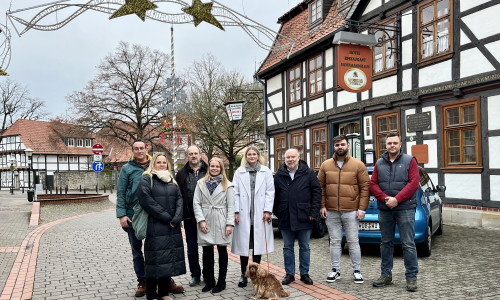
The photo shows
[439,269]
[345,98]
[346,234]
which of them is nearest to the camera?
[346,234]

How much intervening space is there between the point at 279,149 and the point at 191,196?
53.4ft

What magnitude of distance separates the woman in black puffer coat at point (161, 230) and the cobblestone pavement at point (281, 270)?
0.56 metres

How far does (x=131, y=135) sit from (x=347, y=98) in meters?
25.4

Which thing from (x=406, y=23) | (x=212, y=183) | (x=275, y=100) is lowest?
(x=212, y=183)

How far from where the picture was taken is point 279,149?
22141 mm

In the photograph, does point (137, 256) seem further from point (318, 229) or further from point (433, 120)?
point (433, 120)

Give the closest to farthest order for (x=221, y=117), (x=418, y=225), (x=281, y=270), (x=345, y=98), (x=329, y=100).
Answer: (x=281, y=270), (x=418, y=225), (x=345, y=98), (x=329, y=100), (x=221, y=117)

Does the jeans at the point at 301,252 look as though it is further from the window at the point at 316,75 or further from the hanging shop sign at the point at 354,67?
the window at the point at 316,75

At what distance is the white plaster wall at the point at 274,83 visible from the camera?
70.3 feet

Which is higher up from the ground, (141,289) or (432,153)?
(432,153)

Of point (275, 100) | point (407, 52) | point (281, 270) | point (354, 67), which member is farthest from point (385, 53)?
point (281, 270)

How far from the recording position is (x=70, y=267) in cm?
A: 743

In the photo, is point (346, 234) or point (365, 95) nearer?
point (346, 234)

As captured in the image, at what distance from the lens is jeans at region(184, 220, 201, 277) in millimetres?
6062
